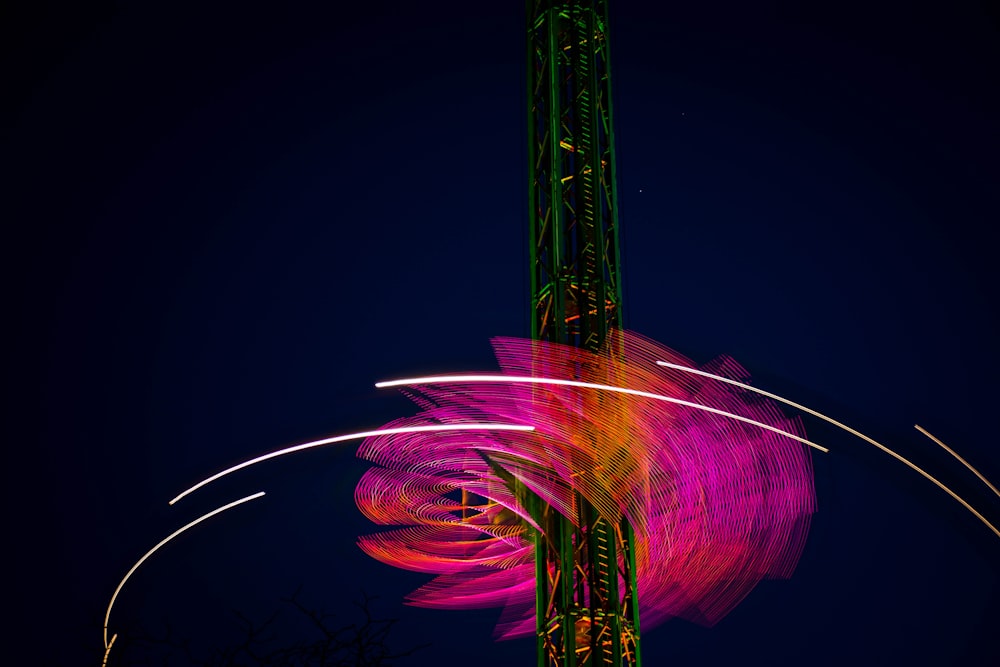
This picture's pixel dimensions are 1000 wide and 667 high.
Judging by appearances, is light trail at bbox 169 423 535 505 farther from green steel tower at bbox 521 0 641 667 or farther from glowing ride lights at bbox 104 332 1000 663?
green steel tower at bbox 521 0 641 667

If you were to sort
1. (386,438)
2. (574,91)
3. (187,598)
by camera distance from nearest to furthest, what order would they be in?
(386,438)
(574,91)
(187,598)

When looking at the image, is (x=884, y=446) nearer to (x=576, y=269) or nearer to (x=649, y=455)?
(x=649, y=455)

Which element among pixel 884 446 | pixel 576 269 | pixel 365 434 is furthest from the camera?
pixel 576 269

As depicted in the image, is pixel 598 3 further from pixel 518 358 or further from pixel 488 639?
pixel 488 639

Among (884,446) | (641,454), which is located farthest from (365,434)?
(884,446)

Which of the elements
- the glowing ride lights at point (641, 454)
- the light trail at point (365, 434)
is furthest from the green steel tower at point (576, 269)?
the light trail at point (365, 434)

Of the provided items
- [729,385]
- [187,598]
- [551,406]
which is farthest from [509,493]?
[187,598]

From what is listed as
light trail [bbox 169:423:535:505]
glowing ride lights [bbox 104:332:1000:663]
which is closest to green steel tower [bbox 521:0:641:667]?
glowing ride lights [bbox 104:332:1000:663]

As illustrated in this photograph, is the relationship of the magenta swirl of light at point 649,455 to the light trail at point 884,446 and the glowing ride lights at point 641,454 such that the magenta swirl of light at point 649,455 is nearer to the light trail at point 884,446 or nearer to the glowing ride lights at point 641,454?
the glowing ride lights at point 641,454

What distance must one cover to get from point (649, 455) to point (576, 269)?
290 centimetres

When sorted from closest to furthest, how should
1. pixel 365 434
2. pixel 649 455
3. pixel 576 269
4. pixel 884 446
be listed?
pixel 884 446 → pixel 365 434 → pixel 649 455 → pixel 576 269

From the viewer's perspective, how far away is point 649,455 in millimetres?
12188

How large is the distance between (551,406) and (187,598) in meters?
11.0

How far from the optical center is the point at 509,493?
13133 mm
